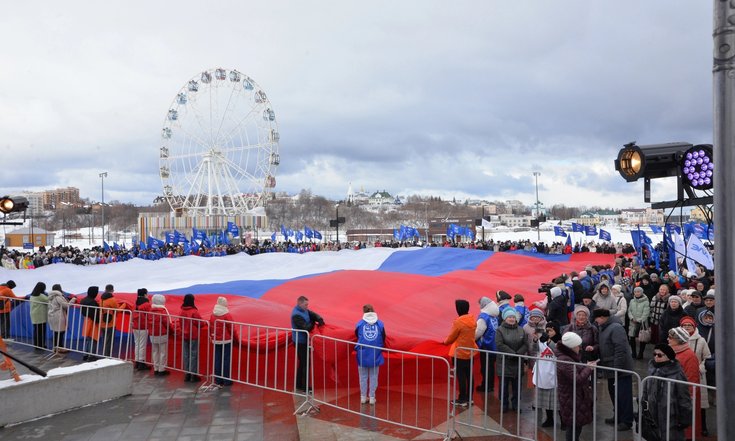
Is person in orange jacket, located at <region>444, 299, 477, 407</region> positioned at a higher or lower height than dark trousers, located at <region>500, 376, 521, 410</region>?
higher

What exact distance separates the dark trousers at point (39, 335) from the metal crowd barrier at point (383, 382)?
20.1 feet

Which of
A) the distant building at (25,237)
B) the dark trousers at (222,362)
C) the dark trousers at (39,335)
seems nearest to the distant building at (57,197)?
the distant building at (25,237)

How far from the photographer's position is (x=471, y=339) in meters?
7.04

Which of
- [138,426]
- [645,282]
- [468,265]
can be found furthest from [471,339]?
[468,265]

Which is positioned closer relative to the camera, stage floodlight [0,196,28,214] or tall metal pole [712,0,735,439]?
tall metal pole [712,0,735,439]

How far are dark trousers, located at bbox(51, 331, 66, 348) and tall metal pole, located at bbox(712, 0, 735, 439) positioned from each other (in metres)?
10.4

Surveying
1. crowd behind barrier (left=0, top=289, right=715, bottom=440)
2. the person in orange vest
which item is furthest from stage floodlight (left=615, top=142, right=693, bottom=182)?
the person in orange vest

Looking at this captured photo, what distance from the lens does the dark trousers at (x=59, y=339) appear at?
9.97 metres

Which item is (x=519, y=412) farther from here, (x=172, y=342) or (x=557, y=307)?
(x=172, y=342)

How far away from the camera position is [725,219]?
2.53 meters

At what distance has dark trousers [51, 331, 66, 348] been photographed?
997 centimetres

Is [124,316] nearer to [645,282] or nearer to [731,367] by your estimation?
[731,367]

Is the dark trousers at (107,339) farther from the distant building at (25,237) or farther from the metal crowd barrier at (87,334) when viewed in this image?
the distant building at (25,237)

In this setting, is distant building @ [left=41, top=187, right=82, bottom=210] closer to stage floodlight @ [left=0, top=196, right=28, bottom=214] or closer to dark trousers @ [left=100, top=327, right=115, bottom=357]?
stage floodlight @ [left=0, top=196, right=28, bottom=214]
